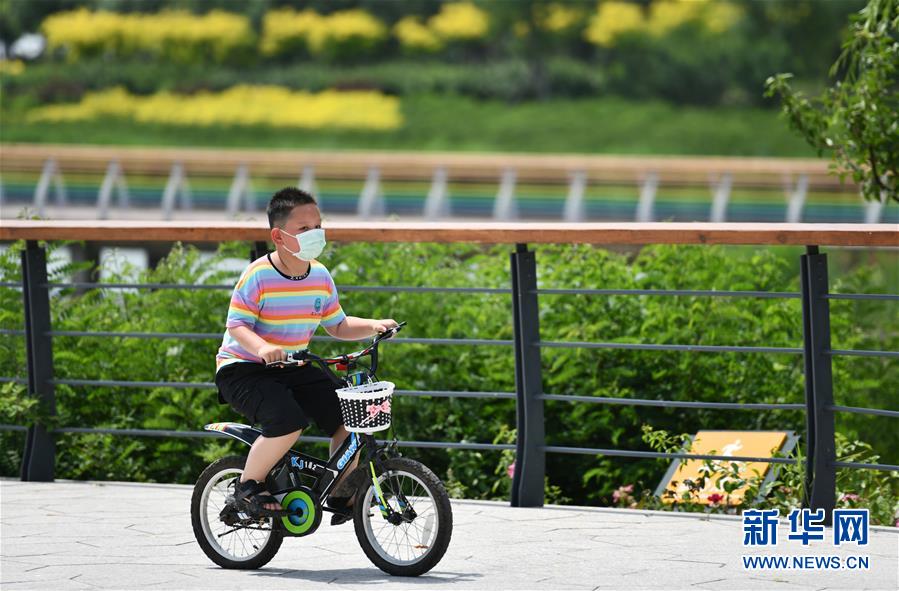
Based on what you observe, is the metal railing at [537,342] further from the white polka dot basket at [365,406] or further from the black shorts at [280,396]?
the white polka dot basket at [365,406]

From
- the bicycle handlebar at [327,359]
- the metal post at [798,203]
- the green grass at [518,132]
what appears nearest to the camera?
the bicycle handlebar at [327,359]

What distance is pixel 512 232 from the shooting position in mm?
7219

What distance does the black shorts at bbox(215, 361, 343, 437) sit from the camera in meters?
5.79

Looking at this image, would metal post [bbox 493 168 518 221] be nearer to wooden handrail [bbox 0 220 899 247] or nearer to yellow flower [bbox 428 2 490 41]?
wooden handrail [bbox 0 220 899 247]

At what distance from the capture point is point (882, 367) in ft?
31.6

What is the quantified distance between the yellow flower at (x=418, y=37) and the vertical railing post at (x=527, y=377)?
4208 centimetres

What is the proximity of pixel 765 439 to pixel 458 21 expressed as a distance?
41.4 metres

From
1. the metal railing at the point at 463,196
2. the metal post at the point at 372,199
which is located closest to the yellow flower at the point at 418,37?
the metal railing at the point at 463,196

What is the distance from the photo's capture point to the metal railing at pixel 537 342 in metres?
6.77

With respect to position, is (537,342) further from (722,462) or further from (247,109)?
(247,109)

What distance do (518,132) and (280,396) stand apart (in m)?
37.5

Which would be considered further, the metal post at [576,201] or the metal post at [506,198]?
the metal post at [506,198]

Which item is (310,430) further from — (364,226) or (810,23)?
(810,23)

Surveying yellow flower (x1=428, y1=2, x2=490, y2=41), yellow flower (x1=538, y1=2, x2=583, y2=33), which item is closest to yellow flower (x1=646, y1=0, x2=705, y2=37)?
yellow flower (x1=538, y1=2, x2=583, y2=33)
